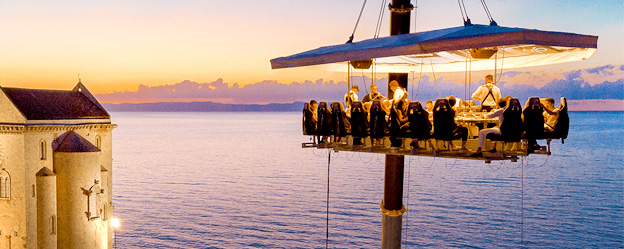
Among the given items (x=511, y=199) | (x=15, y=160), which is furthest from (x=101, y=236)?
(x=511, y=199)

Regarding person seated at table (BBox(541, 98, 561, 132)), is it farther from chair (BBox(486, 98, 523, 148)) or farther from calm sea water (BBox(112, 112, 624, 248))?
calm sea water (BBox(112, 112, 624, 248))

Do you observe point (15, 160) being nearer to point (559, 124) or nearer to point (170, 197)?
point (559, 124)

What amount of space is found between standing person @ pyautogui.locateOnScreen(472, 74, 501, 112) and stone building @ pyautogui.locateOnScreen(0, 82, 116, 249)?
32.4 metres

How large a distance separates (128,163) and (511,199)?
70744mm

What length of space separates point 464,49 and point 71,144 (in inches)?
1369

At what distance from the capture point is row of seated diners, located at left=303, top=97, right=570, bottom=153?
1109 centimetres

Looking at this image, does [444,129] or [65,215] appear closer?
[444,129]

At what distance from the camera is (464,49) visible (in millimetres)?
11055

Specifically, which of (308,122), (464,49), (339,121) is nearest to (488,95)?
(464,49)

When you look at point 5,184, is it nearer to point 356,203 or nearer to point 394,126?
point 394,126

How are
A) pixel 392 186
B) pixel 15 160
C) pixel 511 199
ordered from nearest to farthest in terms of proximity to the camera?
pixel 392 186 < pixel 15 160 < pixel 511 199

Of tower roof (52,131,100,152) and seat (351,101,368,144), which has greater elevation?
seat (351,101,368,144)

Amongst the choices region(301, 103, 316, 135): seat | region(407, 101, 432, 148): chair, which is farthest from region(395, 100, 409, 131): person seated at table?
region(301, 103, 316, 135): seat

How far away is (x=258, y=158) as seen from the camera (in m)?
120
